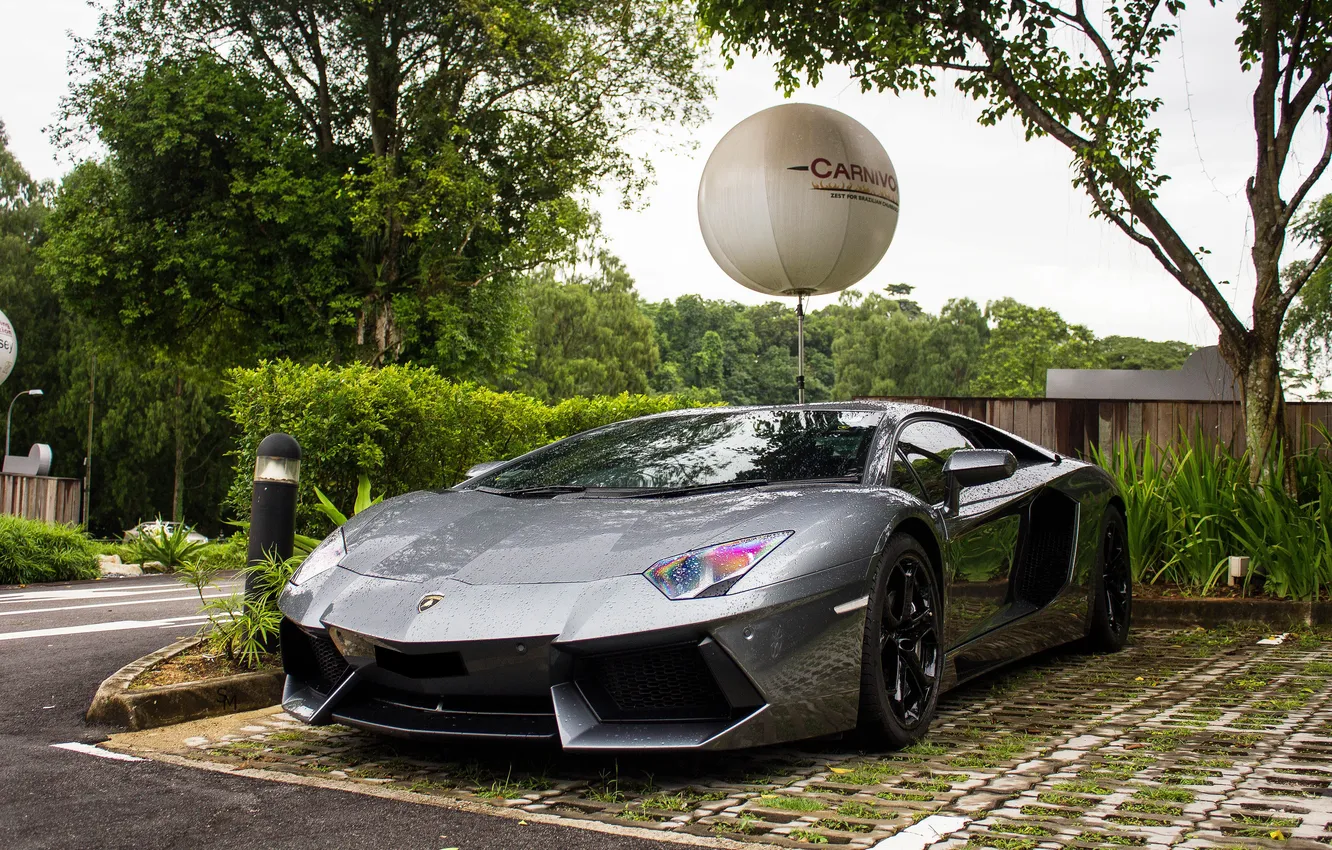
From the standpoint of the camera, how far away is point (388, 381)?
27.7ft

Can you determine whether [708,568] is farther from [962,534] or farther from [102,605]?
[102,605]

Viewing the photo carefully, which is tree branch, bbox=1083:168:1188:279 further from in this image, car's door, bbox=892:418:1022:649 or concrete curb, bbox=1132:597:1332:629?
car's door, bbox=892:418:1022:649

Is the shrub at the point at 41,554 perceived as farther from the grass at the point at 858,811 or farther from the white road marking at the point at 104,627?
the grass at the point at 858,811

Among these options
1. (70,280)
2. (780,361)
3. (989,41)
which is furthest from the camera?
(780,361)

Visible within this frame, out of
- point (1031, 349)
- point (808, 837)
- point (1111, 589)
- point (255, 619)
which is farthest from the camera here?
point (1031, 349)

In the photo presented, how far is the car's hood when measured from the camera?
10.5ft

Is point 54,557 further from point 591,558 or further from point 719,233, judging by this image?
point 591,558

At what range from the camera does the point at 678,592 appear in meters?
3.05

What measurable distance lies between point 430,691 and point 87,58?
87.4 feet

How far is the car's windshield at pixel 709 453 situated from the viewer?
12.9 feet

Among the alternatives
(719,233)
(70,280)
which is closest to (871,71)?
(719,233)

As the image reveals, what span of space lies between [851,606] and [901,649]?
42 cm

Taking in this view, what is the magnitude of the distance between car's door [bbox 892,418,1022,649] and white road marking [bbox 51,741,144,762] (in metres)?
2.55

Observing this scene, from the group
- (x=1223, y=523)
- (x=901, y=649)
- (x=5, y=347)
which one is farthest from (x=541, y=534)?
(x=5, y=347)
